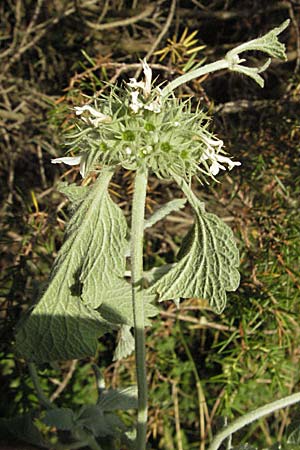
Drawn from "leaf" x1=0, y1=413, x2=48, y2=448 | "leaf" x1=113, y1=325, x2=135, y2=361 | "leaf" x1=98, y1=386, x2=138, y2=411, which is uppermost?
"leaf" x1=113, y1=325, x2=135, y2=361

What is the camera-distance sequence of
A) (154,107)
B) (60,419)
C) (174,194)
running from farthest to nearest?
(174,194), (60,419), (154,107)

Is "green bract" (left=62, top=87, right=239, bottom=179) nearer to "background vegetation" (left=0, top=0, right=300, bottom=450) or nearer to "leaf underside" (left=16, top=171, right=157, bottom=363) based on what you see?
"leaf underside" (left=16, top=171, right=157, bottom=363)

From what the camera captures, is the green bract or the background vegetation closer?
the green bract

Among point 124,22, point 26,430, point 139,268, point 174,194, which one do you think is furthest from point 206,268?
point 124,22

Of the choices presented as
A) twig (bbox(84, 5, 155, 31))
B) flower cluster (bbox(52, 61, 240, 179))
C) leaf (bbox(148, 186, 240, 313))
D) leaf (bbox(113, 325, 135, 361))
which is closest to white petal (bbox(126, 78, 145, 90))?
flower cluster (bbox(52, 61, 240, 179))

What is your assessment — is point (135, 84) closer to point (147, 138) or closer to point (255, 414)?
point (147, 138)

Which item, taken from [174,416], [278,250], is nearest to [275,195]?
[278,250]

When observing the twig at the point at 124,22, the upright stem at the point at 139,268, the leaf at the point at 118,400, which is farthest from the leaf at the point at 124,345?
the twig at the point at 124,22

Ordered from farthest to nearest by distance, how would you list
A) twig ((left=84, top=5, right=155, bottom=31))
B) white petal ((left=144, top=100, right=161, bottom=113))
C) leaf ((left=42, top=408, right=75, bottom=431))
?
twig ((left=84, top=5, right=155, bottom=31)), leaf ((left=42, top=408, right=75, bottom=431)), white petal ((left=144, top=100, right=161, bottom=113))
